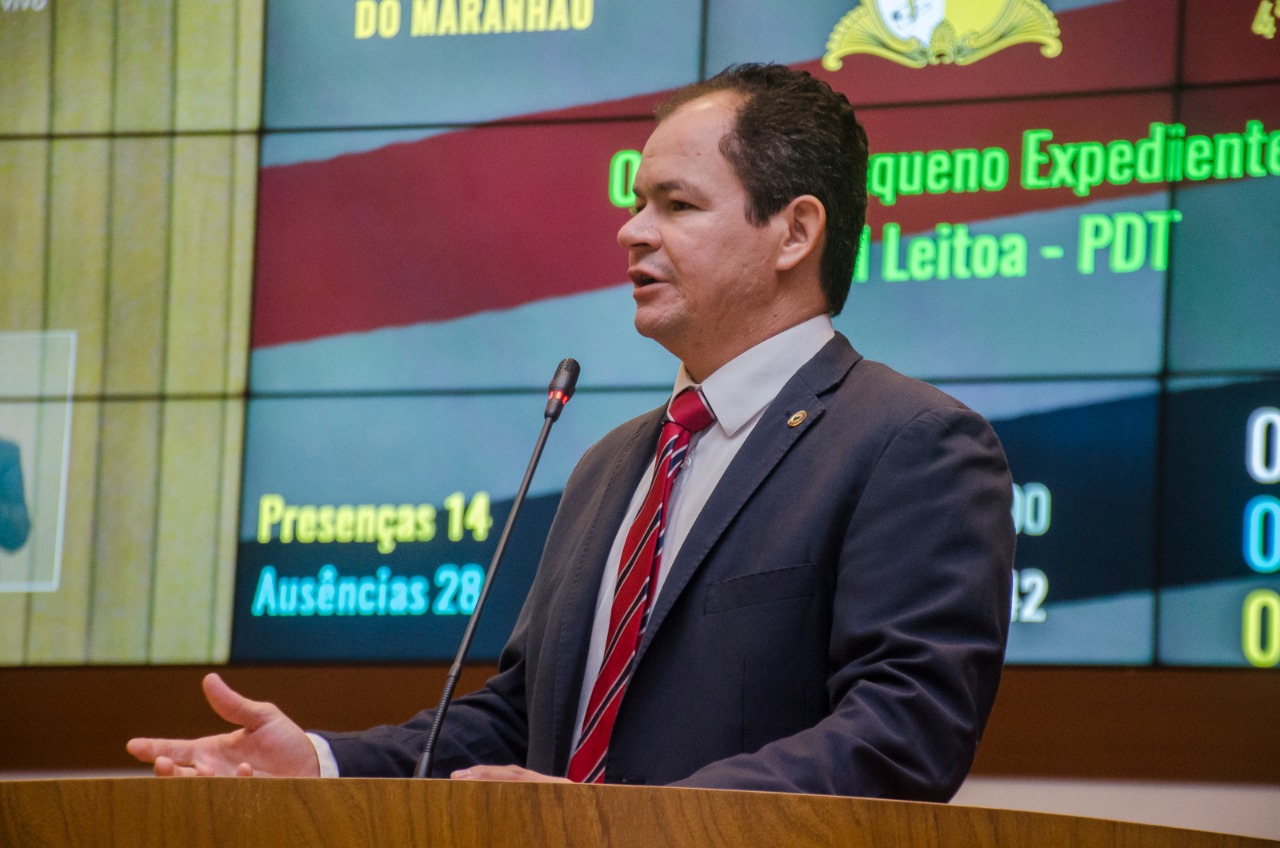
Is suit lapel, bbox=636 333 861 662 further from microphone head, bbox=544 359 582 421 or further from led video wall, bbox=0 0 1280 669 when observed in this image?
led video wall, bbox=0 0 1280 669

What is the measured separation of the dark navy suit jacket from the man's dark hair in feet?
0.66

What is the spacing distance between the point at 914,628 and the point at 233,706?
2.36 ft

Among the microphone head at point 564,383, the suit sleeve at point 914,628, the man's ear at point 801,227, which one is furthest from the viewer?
the man's ear at point 801,227

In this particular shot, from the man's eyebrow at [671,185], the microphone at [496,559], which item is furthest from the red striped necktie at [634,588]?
the man's eyebrow at [671,185]

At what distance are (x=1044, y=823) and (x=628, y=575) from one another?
842mm

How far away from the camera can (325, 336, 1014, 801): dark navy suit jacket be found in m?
1.56

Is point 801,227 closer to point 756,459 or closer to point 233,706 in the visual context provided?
point 756,459

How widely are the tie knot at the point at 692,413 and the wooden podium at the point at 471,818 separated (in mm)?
928

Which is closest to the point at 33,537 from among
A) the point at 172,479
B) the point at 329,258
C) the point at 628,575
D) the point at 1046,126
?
the point at 172,479

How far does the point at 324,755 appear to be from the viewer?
1740 mm

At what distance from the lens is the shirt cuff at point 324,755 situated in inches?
67.9

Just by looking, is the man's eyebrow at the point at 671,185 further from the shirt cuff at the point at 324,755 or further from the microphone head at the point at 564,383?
the shirt cuff at the point at 324,755

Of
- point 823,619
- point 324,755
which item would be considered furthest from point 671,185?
point 324,755

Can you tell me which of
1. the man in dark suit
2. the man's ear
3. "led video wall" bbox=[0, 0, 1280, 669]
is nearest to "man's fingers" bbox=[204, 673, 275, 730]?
the man in dark suit
